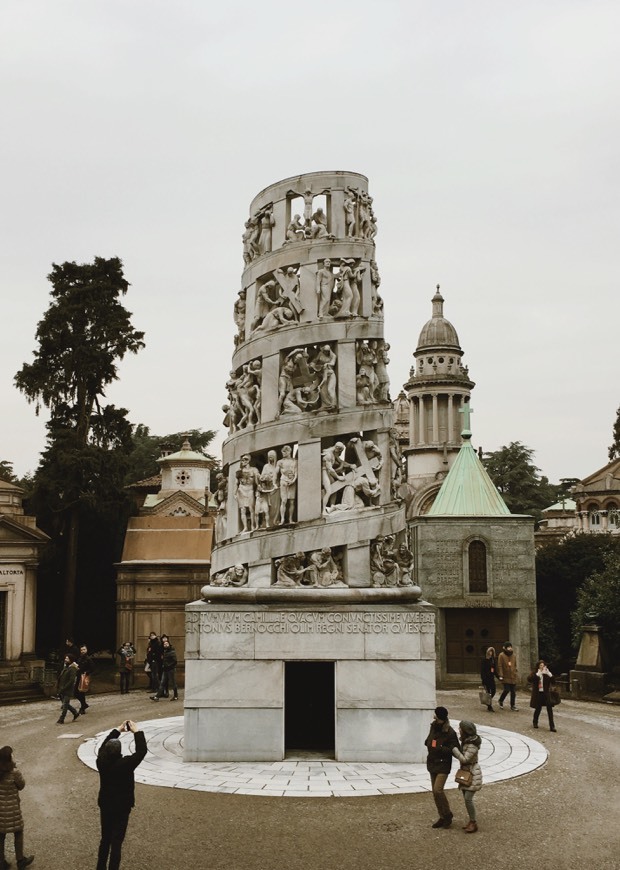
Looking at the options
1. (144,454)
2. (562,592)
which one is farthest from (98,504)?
(144,454)

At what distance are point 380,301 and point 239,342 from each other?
10.3ft

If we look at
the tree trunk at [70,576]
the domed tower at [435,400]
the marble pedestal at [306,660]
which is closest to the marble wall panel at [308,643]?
the marble pedestal at [306,660]

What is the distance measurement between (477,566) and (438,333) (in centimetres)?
2843

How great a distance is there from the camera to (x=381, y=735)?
15984mm

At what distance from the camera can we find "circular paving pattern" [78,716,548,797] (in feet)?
45.4

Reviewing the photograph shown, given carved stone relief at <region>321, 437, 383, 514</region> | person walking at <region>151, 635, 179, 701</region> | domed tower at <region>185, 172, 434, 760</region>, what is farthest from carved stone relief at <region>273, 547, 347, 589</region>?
person walking at <region>151, 635, 179, 701</region>

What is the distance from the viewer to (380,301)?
18766 mm

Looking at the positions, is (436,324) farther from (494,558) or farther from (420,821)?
(420,821)

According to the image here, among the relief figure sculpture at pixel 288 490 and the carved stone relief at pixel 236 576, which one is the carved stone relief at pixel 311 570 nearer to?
the carved stone relief at pixel 236 576

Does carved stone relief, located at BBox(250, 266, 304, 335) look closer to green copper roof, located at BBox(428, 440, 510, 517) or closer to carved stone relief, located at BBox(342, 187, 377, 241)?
carved stone relief, located at BBox(342, 187, 377, 241)

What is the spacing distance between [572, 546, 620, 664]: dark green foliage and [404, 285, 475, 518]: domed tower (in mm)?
22392

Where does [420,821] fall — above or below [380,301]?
below

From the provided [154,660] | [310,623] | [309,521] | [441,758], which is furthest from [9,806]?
[154,660]

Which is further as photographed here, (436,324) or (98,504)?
(436,324)
